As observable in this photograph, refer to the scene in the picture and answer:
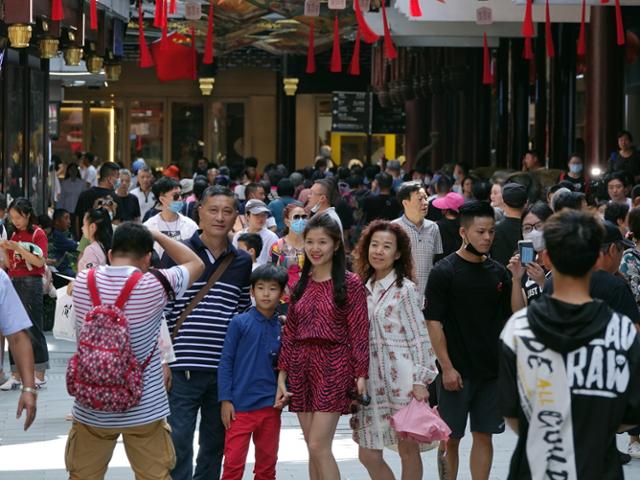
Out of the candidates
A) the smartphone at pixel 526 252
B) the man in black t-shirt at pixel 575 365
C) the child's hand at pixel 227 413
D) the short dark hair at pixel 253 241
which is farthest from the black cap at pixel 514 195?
the man in black t-shirt at pixel 575 365

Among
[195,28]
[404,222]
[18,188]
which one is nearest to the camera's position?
[404,222]

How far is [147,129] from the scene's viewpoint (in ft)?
147

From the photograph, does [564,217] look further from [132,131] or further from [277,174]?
[132,131]

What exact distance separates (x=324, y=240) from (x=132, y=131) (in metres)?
37.8

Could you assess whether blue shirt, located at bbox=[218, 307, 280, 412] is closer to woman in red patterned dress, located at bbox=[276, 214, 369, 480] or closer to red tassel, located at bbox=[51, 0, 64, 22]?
woman in red patterned dress, located at bbox=[276, 214, 369, 480]

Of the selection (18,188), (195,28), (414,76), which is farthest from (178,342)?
(414,76)

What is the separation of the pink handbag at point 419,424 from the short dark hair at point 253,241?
415 centimetres

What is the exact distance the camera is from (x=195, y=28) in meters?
24.9

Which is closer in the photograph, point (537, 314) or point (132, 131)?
point (537, 314)

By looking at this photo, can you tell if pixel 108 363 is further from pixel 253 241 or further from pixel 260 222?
pixel 260 222

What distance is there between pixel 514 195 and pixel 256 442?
4.03m

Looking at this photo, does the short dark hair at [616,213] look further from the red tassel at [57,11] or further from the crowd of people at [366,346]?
the red tassel at [57,11]

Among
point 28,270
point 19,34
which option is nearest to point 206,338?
point 28,270

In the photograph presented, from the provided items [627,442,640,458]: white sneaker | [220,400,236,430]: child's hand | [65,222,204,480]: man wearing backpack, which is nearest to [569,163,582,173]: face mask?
[627,442,640,458]: white sneaker
